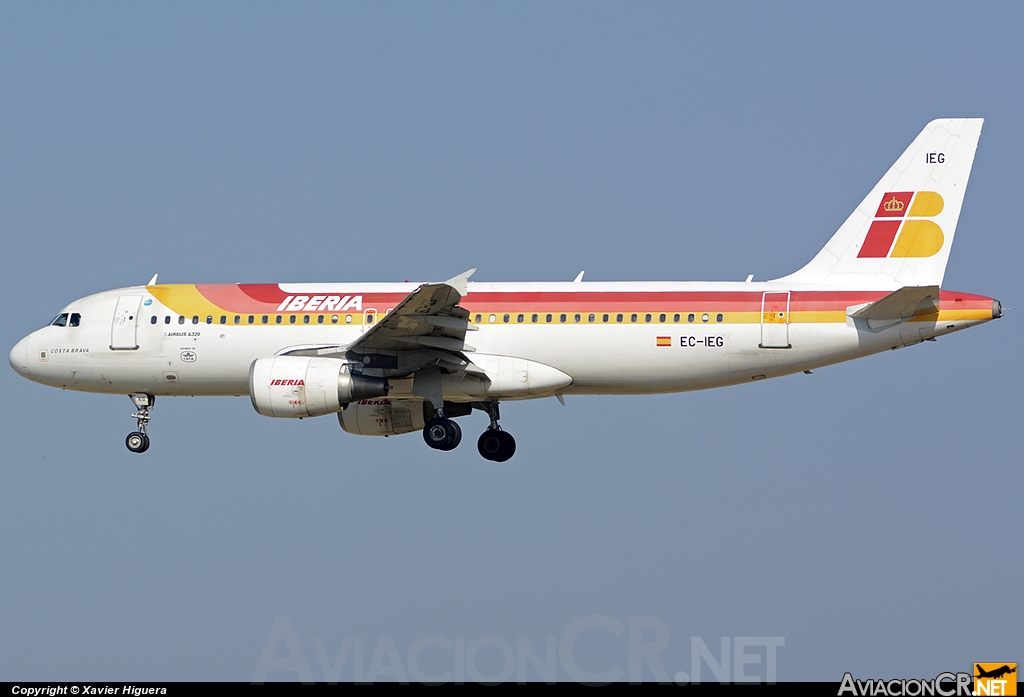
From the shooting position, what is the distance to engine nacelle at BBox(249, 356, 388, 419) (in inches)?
1549

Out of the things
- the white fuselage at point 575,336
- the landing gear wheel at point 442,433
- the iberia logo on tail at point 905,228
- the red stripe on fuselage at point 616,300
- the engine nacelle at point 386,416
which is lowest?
the landing gear wheel at point 442,433

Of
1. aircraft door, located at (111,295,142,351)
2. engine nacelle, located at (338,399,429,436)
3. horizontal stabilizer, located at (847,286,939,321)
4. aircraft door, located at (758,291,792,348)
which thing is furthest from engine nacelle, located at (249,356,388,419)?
horizontal stabilizer, located at (847,286,939,321)

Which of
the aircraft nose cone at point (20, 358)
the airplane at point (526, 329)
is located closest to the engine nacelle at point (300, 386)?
the airplane at point (526, 329)

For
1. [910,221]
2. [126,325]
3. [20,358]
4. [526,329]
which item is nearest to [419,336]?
[526,329]

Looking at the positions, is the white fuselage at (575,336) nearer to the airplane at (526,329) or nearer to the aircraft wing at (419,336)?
the airplane at (526,329)

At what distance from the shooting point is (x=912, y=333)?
3859 centimetres

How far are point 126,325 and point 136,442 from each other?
10.0ft

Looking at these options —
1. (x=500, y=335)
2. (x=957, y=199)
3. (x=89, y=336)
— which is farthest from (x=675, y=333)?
(x=89, y=336)

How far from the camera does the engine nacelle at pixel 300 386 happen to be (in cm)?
3934

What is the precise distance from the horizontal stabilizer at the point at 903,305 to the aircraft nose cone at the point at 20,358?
21234 millimetres

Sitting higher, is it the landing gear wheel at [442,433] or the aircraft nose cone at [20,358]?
the aircraft nose cone at [20,358]

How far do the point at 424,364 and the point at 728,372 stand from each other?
7.27 m

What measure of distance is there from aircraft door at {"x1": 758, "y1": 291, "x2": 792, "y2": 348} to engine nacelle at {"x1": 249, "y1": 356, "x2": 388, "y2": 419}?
9512mm

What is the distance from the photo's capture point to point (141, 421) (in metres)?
43.6
